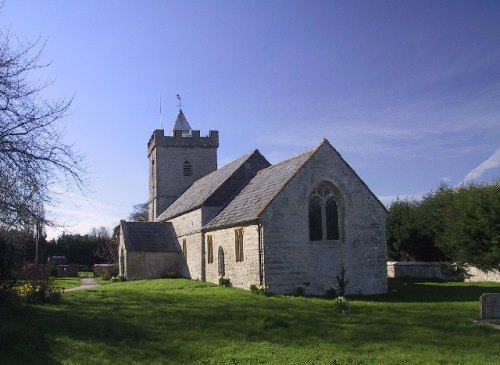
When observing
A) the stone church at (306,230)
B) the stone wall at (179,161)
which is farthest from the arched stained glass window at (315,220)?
the stone wall at (179,161)

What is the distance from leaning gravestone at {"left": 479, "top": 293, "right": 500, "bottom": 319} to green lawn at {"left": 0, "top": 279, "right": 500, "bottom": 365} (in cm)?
61

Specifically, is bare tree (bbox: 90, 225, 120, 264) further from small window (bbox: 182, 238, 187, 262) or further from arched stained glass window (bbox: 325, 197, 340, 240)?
arched stained glass window (bbox: 325, 197, 340, 240)

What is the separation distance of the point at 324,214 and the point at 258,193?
4.06 meters

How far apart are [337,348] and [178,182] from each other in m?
37.8

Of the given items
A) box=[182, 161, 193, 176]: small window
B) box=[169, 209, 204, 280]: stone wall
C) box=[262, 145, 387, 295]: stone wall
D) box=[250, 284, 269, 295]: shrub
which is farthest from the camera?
box=[182, 161, 193, 176]: small window

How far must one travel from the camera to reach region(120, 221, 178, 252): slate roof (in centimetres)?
3714

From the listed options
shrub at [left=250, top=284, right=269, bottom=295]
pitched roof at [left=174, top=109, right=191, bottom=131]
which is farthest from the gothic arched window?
pitched roof at [left=174, top=109, right=191, bottom=131]

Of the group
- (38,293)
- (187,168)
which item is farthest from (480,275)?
(187,168)

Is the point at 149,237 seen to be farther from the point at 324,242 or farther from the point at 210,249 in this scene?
the point at 324,242

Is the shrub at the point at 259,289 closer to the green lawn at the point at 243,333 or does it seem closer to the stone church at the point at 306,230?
the stone church at the point at 306,230

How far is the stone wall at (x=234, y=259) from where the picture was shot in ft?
78.0

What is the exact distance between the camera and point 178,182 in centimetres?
4862

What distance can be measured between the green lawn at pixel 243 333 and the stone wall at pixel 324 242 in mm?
3166

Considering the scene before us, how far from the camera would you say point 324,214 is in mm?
24062
